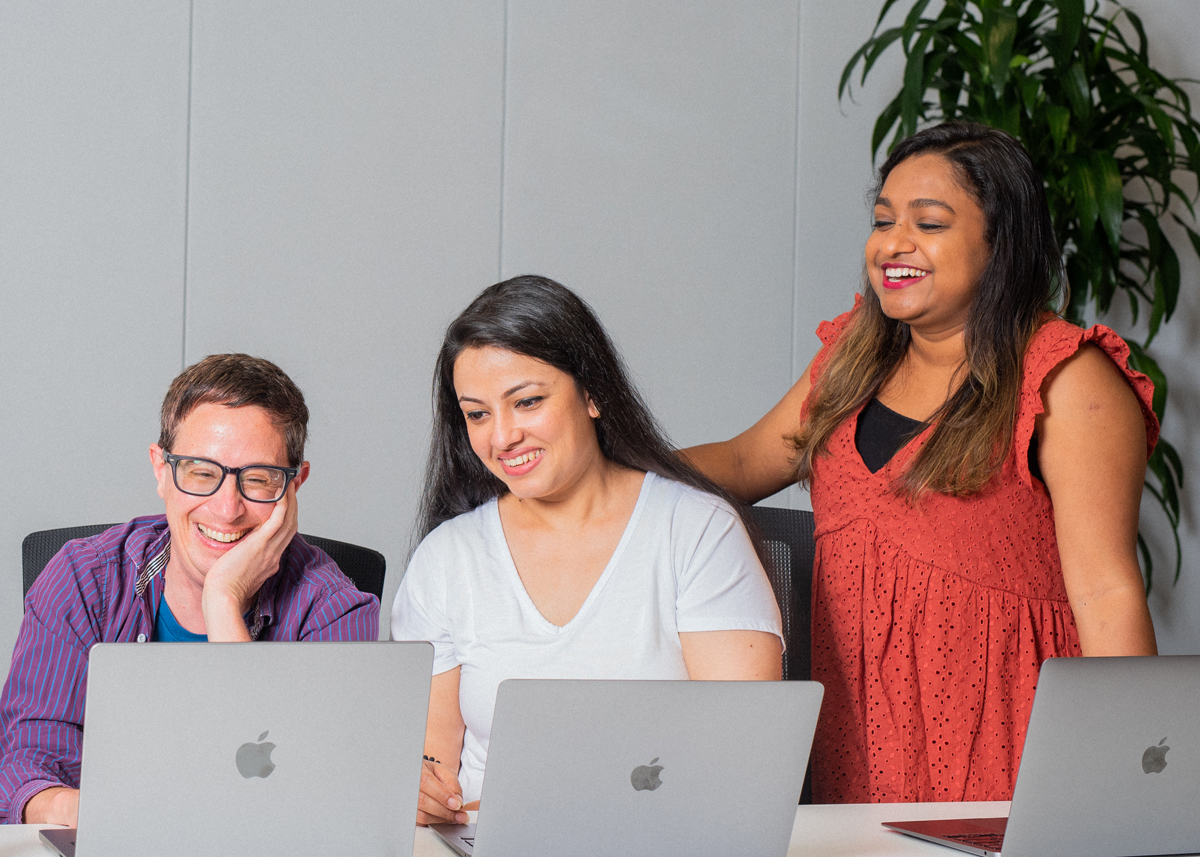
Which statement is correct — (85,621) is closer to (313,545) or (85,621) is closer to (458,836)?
(313,545)

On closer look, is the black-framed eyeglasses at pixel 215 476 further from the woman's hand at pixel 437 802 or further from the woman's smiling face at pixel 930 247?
the woman's smiling face at pixel 930 247

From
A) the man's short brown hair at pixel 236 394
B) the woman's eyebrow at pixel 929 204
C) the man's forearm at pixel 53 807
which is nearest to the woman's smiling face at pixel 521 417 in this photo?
the man's short brown hair at pixel 236 394

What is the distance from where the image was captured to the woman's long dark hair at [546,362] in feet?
6.12

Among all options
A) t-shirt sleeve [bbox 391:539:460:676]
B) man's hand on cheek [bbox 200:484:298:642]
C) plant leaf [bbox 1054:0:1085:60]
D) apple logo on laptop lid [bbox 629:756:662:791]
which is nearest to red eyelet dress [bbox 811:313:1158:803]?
t-shirt sleeve [bbox 391:539:460:676]

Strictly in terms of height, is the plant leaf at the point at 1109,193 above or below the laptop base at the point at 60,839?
above

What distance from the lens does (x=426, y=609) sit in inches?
75.0

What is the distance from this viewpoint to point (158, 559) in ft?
6.15

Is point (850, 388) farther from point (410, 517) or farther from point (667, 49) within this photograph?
point (667, 49)

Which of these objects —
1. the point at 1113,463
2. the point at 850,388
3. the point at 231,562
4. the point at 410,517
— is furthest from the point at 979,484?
the point at 410,517

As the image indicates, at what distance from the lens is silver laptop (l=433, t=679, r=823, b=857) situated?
1195 millimetres

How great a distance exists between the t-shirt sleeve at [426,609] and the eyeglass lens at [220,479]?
26 cm

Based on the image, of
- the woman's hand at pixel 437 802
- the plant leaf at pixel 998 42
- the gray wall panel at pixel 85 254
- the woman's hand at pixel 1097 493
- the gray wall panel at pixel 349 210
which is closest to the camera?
the woman's hand at pixel 437 802

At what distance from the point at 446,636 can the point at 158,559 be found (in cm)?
47

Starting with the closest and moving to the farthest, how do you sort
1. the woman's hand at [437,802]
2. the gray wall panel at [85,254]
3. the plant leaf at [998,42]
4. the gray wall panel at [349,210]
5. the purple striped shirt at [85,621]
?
1. the woman's hand at [437,802]
2. the purple striped shirt at [85,621]
3. the plant leaf at [998,42]
4. the gray wall panel at [85,254]
5. the gray wall panel at [349,210]
